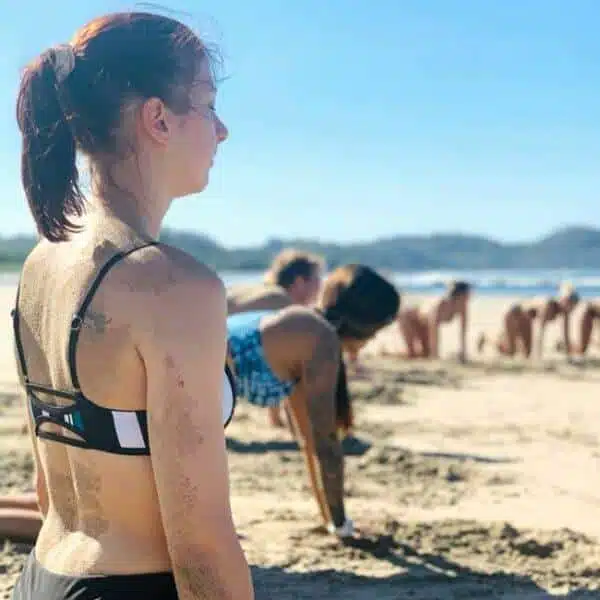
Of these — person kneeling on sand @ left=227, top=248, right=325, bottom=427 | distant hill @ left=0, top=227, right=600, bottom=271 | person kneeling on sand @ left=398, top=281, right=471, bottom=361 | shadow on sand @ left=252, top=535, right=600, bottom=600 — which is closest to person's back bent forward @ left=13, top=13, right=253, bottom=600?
shadow on sand @ left=252, top=535, right=600, bottom=600

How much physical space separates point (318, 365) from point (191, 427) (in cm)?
264

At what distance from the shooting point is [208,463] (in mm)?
1343

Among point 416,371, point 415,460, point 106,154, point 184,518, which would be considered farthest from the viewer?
point 416,371

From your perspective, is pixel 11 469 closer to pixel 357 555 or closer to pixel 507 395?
pixel 357 555

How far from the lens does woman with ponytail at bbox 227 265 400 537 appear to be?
396cm

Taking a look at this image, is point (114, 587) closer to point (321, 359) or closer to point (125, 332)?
point (125, 332)

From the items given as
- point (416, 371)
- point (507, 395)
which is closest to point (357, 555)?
point (507, 395)

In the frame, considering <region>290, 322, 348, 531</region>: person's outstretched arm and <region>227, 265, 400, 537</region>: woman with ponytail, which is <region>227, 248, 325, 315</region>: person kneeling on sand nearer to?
<region>227, 265, 400, 537</region>: woman with ponytail

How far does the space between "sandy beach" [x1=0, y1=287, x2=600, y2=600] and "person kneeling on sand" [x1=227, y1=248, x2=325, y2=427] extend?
1.05 m

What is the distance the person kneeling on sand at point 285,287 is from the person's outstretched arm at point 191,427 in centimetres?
402

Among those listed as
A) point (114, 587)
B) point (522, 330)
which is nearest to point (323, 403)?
point (114, 587)

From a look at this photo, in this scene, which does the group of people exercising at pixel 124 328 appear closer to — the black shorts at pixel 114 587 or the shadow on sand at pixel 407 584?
the black shorts at pixel 114 587

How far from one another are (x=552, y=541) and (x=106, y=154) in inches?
136

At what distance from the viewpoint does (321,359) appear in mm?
3941
